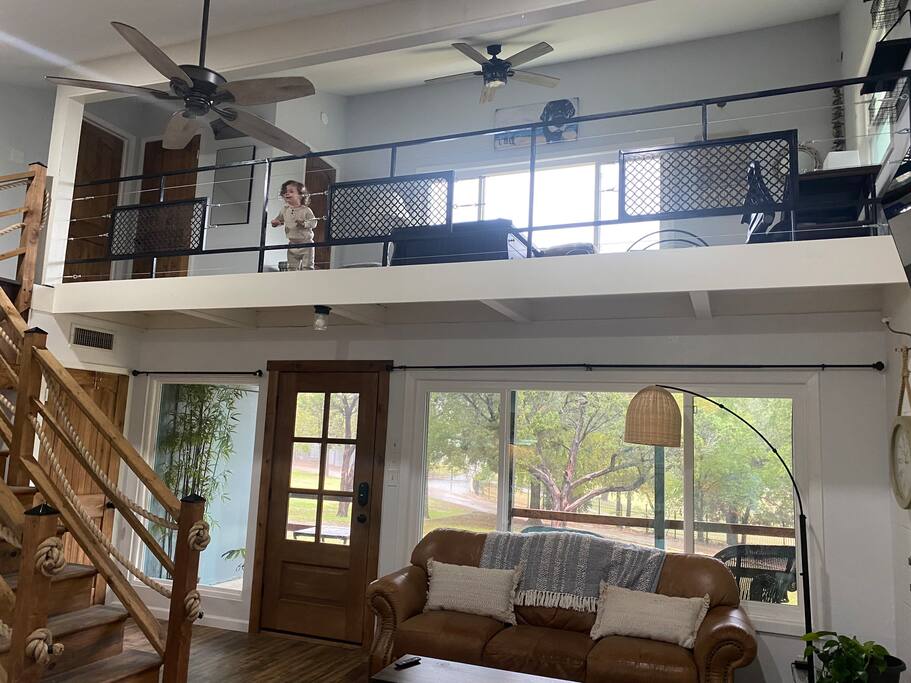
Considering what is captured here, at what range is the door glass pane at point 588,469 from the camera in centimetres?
486

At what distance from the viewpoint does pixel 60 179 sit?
5.57 meters

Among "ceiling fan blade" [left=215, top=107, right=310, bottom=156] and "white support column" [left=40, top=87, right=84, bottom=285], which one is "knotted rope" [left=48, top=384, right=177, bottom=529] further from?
"white support column" [left=40, top=87, right=84, bottom=285]

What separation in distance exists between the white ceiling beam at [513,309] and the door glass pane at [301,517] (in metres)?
2.14

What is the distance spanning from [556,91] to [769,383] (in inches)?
138

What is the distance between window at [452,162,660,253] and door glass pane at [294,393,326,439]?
6.77 feet

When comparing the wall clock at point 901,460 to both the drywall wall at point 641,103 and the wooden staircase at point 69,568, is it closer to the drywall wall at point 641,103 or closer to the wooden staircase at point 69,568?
the drywall wall at point 641,103

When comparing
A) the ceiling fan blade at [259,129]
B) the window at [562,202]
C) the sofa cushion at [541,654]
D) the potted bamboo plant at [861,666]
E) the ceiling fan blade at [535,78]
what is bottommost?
the sofa cushion at [541,654]

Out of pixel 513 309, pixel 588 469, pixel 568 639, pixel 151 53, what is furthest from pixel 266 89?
pixel 568 639

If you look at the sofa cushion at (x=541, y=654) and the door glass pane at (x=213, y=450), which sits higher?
the door glass pane at (x=213, y=450)

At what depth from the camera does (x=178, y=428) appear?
20.9 feet

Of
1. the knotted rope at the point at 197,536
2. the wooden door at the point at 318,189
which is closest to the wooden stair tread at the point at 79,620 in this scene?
the knotted rope at the point at 197,536

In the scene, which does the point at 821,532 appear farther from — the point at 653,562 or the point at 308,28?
the point at 308,28

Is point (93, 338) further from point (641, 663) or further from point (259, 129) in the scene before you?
point (641, 663)

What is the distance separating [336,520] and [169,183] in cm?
409
